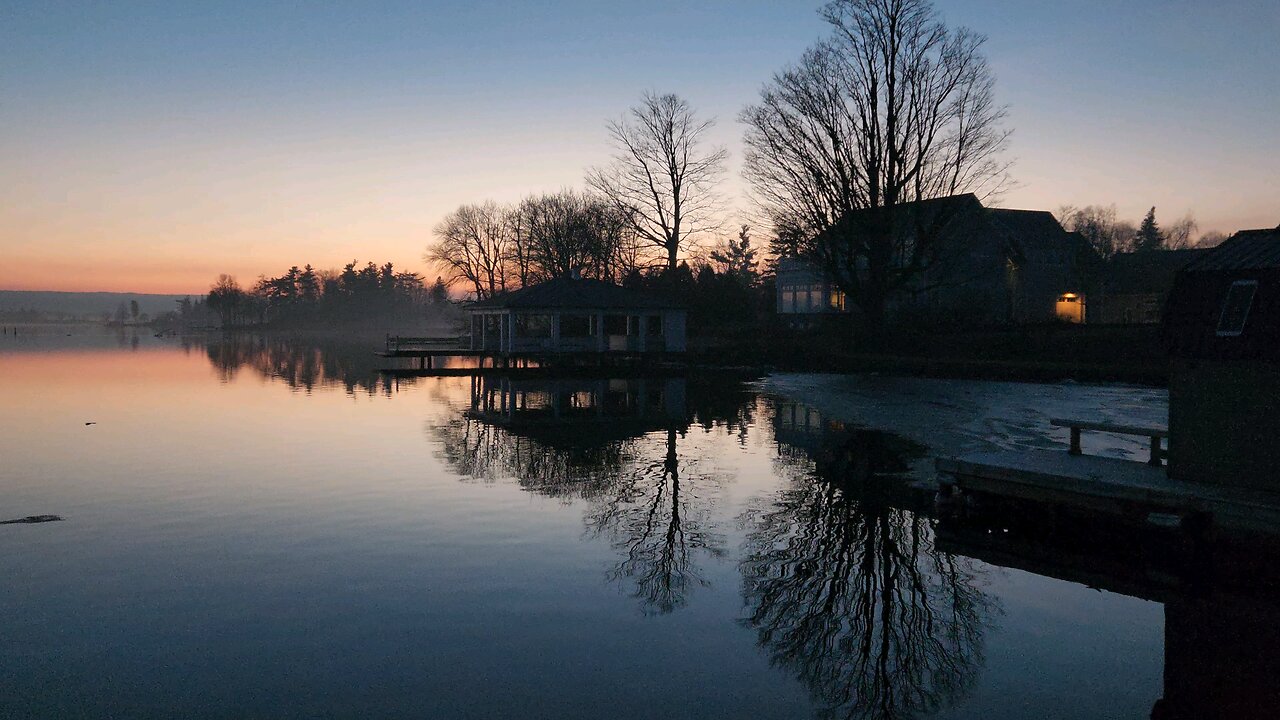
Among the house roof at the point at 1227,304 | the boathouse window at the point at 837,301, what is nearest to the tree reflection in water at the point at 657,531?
the house roof at the point at 1227,304

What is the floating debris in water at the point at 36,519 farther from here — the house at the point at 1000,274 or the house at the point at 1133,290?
the house at the point at 1133,290

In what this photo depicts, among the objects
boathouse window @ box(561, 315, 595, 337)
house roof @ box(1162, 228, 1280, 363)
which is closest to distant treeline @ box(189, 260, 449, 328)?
boathouse window @ box(561, 315, 595, 337)

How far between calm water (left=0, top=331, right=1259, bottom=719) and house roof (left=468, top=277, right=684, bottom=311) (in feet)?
78.1

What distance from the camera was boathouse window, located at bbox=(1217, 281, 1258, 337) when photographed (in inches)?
456

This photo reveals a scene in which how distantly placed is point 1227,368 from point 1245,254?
1.96 metres

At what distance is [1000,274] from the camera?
54.8 metres

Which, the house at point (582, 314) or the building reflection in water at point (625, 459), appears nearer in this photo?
the building reflection in water at point (625, 459)

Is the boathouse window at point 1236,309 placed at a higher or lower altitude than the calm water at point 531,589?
higher

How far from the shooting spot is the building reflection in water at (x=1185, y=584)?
792 cm

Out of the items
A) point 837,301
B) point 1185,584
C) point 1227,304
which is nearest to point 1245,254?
point 1227,304

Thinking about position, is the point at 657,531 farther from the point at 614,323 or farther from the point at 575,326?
the point at 575,326

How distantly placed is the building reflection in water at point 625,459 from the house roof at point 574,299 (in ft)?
28.6

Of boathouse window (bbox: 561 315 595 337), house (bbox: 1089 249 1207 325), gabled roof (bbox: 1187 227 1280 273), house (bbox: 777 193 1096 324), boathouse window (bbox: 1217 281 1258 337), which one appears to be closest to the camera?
boathouse window (bbox: 1217 281 1258 337)

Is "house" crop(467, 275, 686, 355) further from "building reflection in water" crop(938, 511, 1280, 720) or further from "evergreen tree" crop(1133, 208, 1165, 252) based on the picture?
"evergreen tree" crop(1133, 208, 1165, 252)
